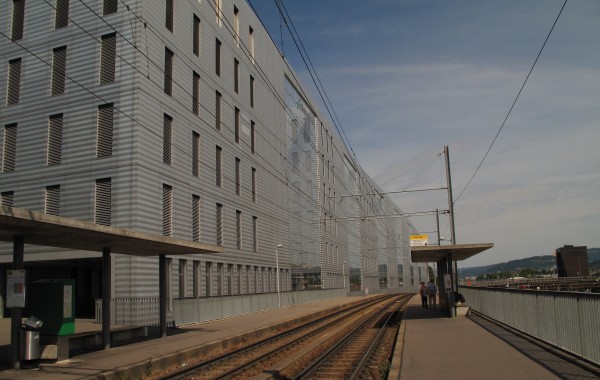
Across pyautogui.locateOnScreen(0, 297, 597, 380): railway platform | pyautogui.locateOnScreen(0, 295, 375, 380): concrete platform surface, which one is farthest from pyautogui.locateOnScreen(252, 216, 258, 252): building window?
pyautogui.locateOnScreen(0, 297, 597, 380): railway platform

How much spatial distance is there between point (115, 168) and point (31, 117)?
743 cm

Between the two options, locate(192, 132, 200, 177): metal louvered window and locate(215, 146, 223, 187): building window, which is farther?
locate(215, 146, 223, 187): building window

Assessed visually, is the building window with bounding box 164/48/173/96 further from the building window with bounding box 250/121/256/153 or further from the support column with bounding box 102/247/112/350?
the support column with bounding box 102/247/112/350

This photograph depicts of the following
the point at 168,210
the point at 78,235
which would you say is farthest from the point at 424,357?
the point at 168,210

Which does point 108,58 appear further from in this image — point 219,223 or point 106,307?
point 106,307

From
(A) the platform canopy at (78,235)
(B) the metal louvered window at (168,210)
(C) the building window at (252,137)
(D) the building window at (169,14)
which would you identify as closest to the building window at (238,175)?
(C) the building window at (252,137)

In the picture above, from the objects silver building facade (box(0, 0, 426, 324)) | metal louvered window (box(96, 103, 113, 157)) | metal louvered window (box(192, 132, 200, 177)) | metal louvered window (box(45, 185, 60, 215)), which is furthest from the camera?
metal louvered window (box(192, 132, 200, 177))

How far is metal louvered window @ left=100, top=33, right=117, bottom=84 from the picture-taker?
2795 centimetres

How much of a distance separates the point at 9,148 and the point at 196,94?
11.0m

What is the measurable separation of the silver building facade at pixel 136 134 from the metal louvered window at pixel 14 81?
89 millimetres

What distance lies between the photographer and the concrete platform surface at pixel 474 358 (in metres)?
9.55

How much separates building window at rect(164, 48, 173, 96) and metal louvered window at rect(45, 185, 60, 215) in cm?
778

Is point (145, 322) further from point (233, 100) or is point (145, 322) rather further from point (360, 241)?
point (360, 241)

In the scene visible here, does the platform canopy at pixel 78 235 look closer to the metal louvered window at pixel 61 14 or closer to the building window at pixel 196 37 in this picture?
the metal louvered window at pixel 61 14
